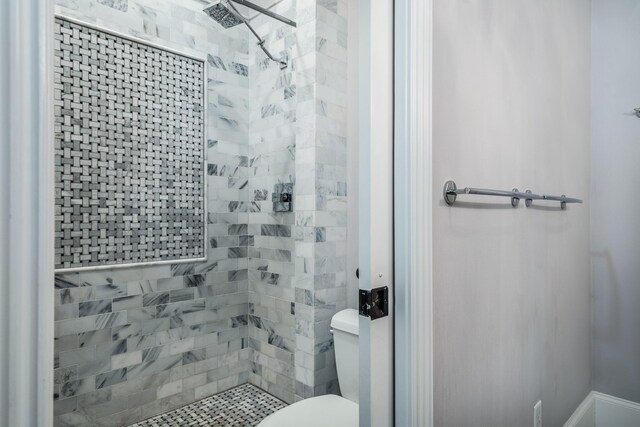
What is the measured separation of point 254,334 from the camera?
236cm

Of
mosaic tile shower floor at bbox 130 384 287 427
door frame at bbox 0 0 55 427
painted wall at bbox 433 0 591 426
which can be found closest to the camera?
door frame at bbox 0 0 55 427

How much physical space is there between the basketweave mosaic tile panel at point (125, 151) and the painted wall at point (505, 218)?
5.12 feet

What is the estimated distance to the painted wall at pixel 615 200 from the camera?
1806 mm

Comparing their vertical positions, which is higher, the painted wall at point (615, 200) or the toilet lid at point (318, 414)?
the painted wall at point (615, 200)

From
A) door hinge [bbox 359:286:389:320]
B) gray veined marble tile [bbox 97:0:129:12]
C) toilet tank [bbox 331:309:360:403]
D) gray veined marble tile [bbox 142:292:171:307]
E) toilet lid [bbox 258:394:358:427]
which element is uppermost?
gray veined marble tile [bbox 97:0:129:12]

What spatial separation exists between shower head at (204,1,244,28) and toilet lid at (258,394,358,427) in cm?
174

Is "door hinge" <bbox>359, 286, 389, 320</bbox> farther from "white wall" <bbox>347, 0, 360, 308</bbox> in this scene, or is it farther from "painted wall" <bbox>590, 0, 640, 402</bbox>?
"painted wall" <bbox>590, 0, 640, 402</bbox>

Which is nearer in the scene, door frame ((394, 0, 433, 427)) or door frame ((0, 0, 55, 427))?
door frame ((0, 0, 55, 427))

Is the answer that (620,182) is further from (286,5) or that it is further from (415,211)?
(286,5)

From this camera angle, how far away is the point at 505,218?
3.84 feet

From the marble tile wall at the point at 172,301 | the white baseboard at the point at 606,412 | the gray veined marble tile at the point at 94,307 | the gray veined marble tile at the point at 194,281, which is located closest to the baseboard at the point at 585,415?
the white baseboard at the point at 606,412

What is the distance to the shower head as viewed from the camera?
1744mm

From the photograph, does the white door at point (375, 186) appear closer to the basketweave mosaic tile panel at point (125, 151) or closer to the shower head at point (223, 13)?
the shower head at point (223, 13)

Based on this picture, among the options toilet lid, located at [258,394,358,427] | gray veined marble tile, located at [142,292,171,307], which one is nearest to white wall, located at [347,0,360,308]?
toilet lid, located at [258,394,358,427]
